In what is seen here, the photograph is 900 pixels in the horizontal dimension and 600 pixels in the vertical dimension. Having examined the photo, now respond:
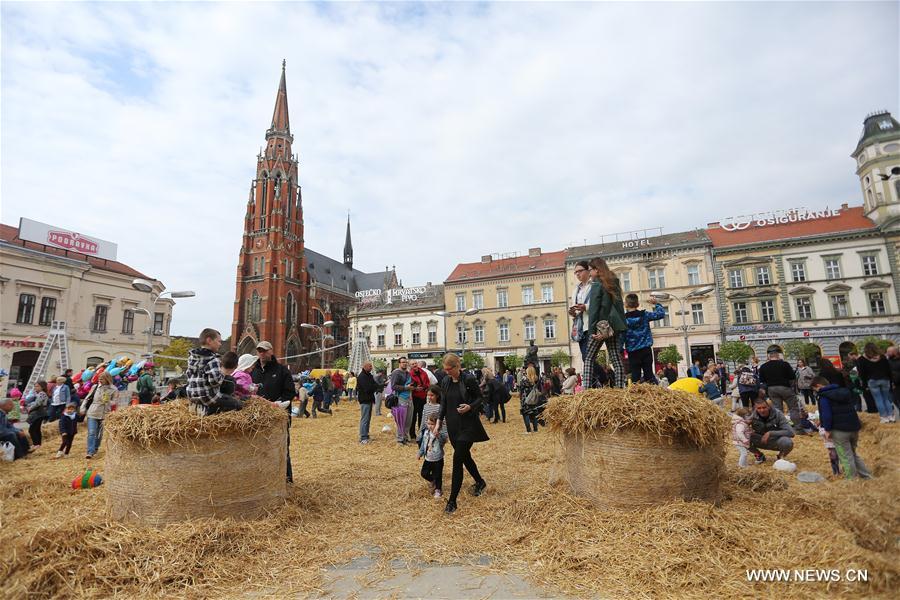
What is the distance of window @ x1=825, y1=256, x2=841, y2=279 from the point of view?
36.0m

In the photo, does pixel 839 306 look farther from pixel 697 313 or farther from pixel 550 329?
pixel 550 329

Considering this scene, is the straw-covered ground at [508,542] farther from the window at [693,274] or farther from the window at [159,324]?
the window at [159,324]

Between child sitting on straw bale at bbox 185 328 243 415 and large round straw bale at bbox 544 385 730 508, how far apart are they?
388cm

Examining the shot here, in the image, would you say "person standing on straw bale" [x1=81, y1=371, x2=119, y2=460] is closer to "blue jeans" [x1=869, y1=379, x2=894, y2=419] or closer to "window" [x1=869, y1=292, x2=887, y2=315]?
"blue jeans" [x1=869, y1=379, x2=894, y2=419]

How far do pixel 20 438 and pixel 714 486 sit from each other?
1390 centimetres

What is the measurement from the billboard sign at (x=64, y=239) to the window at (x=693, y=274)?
50.6 meters

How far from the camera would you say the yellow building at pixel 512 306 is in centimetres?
4375

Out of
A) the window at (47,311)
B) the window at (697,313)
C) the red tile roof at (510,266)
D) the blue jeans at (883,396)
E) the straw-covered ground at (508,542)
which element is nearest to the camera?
the straw-covered ground at (508,542)

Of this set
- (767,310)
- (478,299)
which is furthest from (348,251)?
(767,310)

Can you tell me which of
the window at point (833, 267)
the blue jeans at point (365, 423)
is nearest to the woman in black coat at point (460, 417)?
the blue jeans at point (365, 423)

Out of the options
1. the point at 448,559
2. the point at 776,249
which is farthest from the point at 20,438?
the point at 776,249

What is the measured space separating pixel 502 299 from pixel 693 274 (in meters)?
17.7

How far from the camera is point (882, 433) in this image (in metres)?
6.60

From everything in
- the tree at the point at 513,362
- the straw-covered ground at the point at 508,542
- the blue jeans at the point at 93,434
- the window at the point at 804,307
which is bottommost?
the straw-covered ground at the point at 508,542
